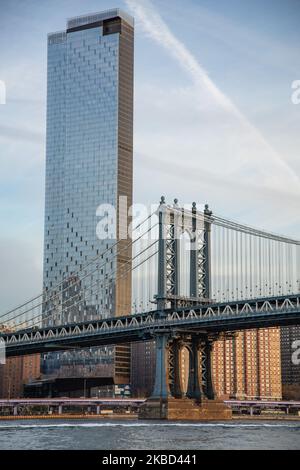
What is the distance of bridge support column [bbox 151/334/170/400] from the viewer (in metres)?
131

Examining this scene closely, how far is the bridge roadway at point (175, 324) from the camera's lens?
120438 millimetres

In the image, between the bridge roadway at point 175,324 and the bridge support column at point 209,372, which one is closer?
the bridge roadway at point 175,324

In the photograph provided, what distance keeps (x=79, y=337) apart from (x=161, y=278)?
59.1 ft

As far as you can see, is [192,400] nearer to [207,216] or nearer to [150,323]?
[150,323]

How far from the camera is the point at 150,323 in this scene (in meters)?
133

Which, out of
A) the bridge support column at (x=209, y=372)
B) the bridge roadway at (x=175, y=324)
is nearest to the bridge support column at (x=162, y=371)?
the bridge roadway at (x=175, y=324)

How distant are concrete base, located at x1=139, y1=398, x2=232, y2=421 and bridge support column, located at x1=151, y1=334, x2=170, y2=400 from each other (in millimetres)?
1233

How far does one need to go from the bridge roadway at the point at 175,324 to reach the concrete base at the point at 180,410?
9.62 metres

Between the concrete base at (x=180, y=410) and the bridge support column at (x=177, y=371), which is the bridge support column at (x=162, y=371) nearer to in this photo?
the concrete base at (x=180, y=410)

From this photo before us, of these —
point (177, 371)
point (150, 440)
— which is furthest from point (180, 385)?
point (150, 440)

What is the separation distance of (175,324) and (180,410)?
1174 centimetres

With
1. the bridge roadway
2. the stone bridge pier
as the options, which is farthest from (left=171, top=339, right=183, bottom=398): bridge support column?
the bridge roadway

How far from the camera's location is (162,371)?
131 m
